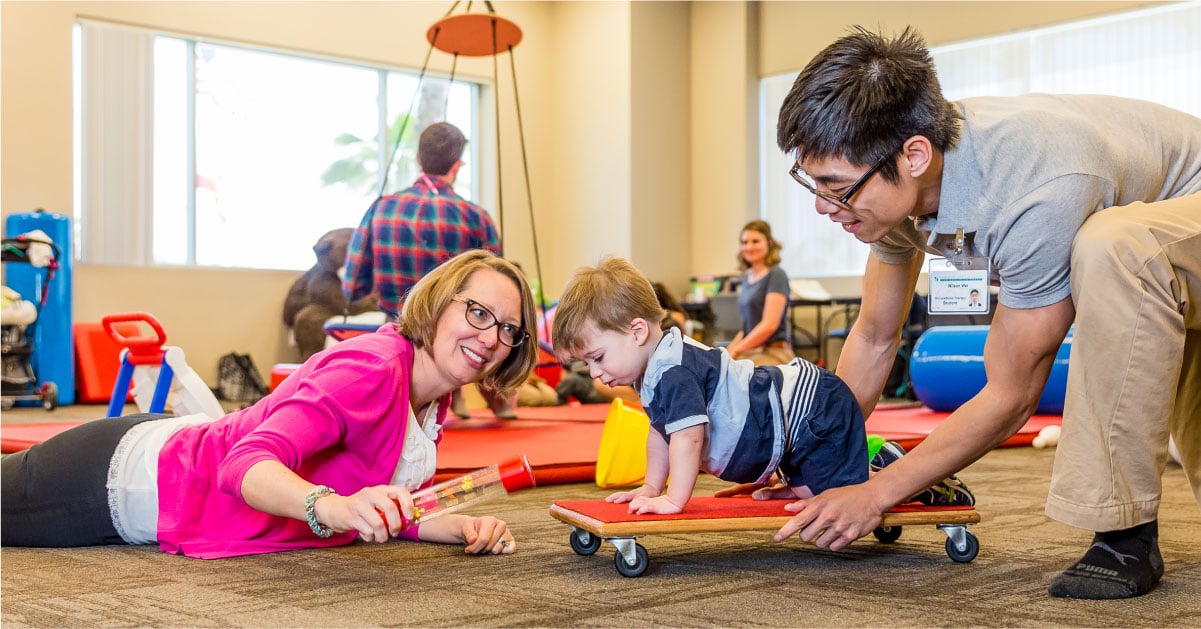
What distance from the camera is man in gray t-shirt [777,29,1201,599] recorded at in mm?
1481

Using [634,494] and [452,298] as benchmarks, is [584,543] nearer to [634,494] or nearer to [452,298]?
[634,494]

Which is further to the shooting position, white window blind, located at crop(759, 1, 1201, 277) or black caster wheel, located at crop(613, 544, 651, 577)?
white window blind, located at crop(759, 1, 1201, 277)

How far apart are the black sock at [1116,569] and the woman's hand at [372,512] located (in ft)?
2.99

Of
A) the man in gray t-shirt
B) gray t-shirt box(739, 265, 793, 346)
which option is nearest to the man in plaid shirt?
gray t-shirt box(739, 265, 793, 346)

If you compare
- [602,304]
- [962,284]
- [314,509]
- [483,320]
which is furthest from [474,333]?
[962,284]

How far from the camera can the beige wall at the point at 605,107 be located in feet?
25.7

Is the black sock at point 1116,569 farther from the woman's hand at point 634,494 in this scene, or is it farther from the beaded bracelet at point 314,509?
the beaded bracelet at point 314,509

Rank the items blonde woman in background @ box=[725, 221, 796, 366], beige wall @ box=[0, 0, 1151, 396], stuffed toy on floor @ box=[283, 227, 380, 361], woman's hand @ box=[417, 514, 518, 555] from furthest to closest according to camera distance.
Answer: beige wall @ box=[0, 0, 1151, 396] → stuffed toy on floor @ box=[283, 227, 380, 361] → blonde woman in background @ box=[725, 221, 796, 366] → woman's hand @ box=[417, 514, 518, 555]

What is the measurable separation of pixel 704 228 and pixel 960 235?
25.8ft

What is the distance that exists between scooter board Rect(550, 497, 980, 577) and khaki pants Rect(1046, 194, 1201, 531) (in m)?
0.29

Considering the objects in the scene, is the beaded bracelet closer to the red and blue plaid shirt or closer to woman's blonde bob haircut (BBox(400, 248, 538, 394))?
woman's blonde bob haircut (BBox(400, 248, 538, 394))

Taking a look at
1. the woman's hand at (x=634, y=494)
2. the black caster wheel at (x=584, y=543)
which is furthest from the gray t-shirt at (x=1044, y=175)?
the black caster wheel at (x=584, y=543)

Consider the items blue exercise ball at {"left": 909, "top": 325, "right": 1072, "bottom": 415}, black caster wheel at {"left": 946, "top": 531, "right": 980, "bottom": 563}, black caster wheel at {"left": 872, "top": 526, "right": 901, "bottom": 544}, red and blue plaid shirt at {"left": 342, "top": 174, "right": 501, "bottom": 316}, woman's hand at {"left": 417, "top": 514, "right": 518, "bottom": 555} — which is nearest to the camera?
black caster wheel at {"left": 946, "top": 531, "right": 980, "bottom": 563}

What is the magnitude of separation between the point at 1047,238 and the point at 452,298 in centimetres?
95
